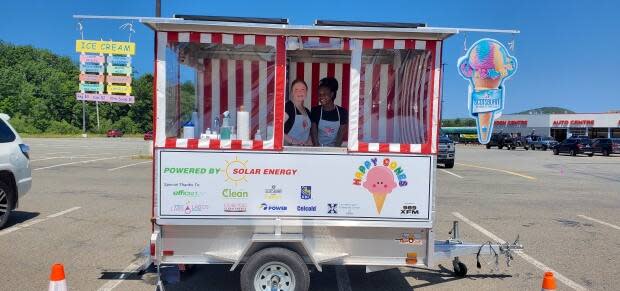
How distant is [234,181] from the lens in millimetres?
4695

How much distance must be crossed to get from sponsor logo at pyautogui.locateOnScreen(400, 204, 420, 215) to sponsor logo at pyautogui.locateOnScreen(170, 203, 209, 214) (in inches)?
70.6

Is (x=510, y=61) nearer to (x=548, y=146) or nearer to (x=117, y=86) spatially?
(x=548, y=146)

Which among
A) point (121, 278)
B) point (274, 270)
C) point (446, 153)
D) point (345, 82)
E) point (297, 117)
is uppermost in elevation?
point (345, 82)

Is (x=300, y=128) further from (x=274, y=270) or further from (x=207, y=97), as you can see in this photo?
(x=274, y=270)

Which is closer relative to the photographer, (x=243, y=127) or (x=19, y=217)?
(x=243, y=127)

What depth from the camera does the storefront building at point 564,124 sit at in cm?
7188

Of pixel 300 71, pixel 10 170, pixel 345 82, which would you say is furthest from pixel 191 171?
pixel 10 170

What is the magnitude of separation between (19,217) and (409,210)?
23.8 feet

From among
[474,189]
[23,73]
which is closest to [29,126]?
[23,73]

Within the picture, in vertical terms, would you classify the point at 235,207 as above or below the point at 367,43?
below

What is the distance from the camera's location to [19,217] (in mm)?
8945

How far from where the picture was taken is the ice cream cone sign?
461 centimetres

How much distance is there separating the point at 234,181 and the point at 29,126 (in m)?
90.7

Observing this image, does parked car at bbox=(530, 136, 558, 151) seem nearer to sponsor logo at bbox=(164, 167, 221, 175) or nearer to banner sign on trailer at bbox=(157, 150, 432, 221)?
banner sign on trailer at bbox=(157, 150, 432, 221)
